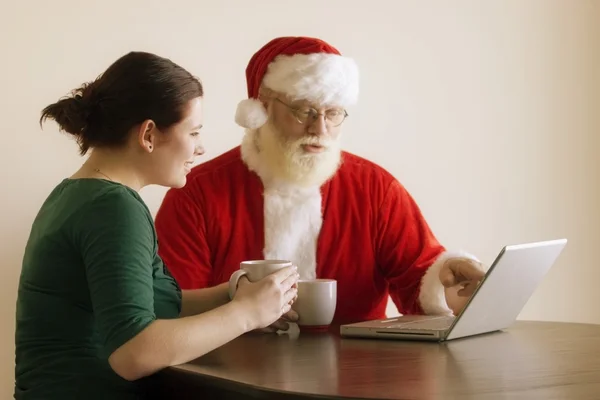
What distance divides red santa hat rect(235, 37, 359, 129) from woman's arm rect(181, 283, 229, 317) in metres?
0.54

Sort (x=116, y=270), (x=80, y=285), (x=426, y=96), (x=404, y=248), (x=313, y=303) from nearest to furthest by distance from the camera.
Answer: (x=116, y=270) < (x=80, y=285) < (x=313, y=303) < (x=404, y=248) < (x=426, y=96)

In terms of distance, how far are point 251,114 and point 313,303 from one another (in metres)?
0.64

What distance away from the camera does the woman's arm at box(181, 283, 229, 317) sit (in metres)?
1.89

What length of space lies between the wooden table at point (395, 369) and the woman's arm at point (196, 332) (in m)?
0.03

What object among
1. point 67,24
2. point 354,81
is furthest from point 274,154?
point 67,24

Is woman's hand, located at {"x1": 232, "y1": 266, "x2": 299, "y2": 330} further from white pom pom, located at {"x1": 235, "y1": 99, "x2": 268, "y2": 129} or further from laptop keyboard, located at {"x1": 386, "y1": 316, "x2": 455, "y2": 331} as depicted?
white pom pom, located at {"x1": 235, "y1": 99, "x2": 268, "y2": 129}

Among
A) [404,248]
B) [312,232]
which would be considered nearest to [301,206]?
[312,232]

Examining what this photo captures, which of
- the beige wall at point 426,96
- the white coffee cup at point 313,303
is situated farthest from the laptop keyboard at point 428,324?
the beige wall at point 426,96

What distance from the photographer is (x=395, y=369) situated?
4.65ft

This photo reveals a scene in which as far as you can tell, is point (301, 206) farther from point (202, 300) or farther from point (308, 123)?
point (202, 300)

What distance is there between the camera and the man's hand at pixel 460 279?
1990 millimetres

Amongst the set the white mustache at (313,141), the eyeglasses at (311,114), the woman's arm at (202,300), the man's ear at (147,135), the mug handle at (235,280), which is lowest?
the woman's arm at (202,300)

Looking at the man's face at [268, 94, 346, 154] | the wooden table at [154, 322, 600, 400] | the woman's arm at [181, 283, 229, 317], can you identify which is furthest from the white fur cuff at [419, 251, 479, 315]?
the woman's arm at [181, 283, 229, 317]

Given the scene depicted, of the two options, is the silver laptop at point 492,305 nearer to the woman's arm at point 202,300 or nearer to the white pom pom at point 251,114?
the woman's arm at point 202,300
